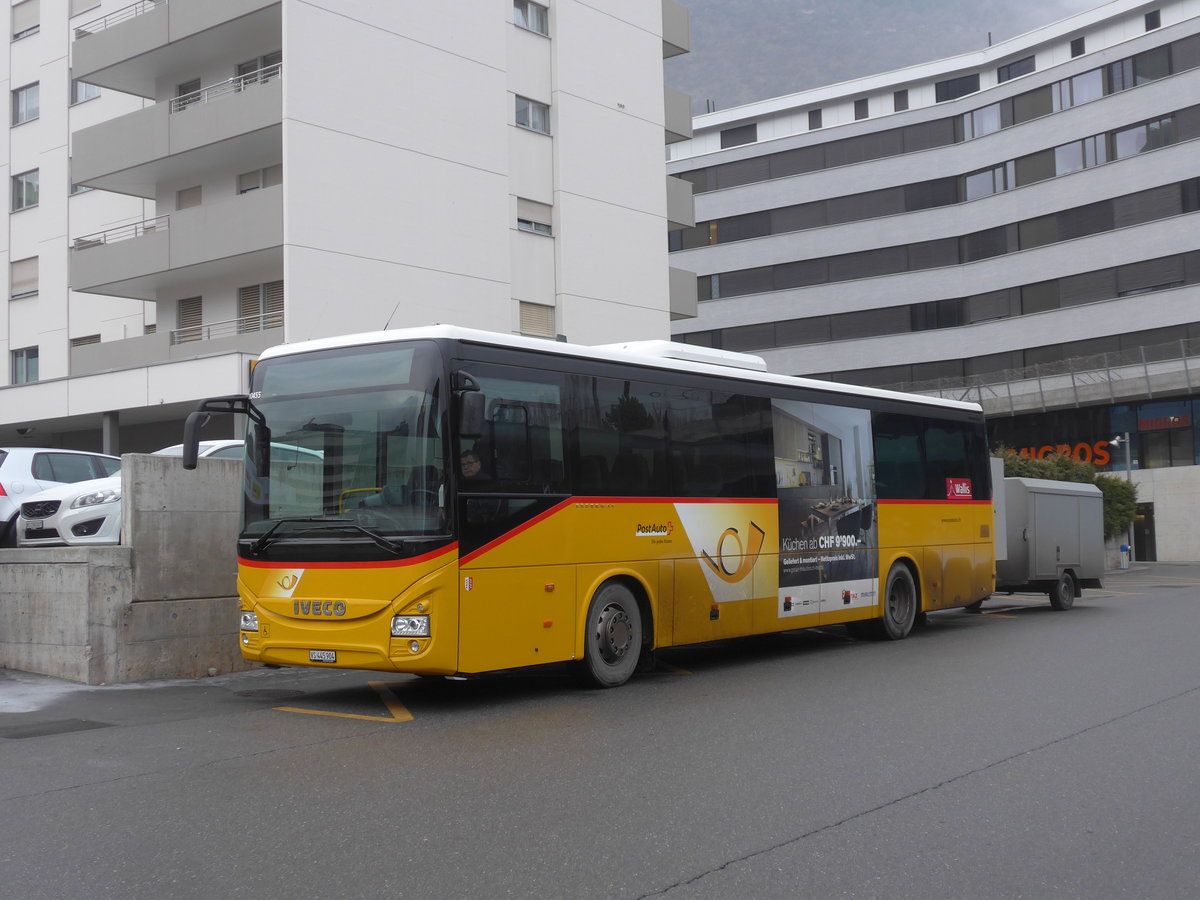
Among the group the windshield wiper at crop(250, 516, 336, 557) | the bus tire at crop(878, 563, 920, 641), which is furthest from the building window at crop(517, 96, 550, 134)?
the windshield wiper at crop(250, 516, 336, 557)

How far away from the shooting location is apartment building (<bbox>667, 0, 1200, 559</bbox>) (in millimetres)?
51375

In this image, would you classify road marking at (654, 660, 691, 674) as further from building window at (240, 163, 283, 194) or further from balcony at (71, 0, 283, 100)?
balcony at (71, 0, 283, 100)

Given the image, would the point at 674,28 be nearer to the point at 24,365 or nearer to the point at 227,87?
the point at 227,87

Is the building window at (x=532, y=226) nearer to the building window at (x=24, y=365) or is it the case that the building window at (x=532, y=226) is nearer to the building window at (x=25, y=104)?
the building window at (x=24, y=365)

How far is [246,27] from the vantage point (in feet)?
94.3

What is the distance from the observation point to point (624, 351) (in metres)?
12.3

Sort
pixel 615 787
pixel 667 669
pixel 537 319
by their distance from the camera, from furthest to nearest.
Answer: pixel 537 319 → pixel 667 669 → pixel 615 787

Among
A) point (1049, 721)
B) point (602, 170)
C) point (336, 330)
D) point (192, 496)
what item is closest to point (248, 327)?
point (336, 330)

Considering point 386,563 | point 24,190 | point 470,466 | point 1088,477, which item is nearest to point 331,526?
point 386,563

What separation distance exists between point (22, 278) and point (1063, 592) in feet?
102

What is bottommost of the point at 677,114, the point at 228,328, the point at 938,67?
the point at 228,328

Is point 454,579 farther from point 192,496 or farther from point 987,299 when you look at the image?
point 987,299

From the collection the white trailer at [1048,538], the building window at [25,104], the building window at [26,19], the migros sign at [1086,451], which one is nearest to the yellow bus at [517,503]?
the white trailer at [1048,538]

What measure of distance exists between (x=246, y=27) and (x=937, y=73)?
4299 cm
